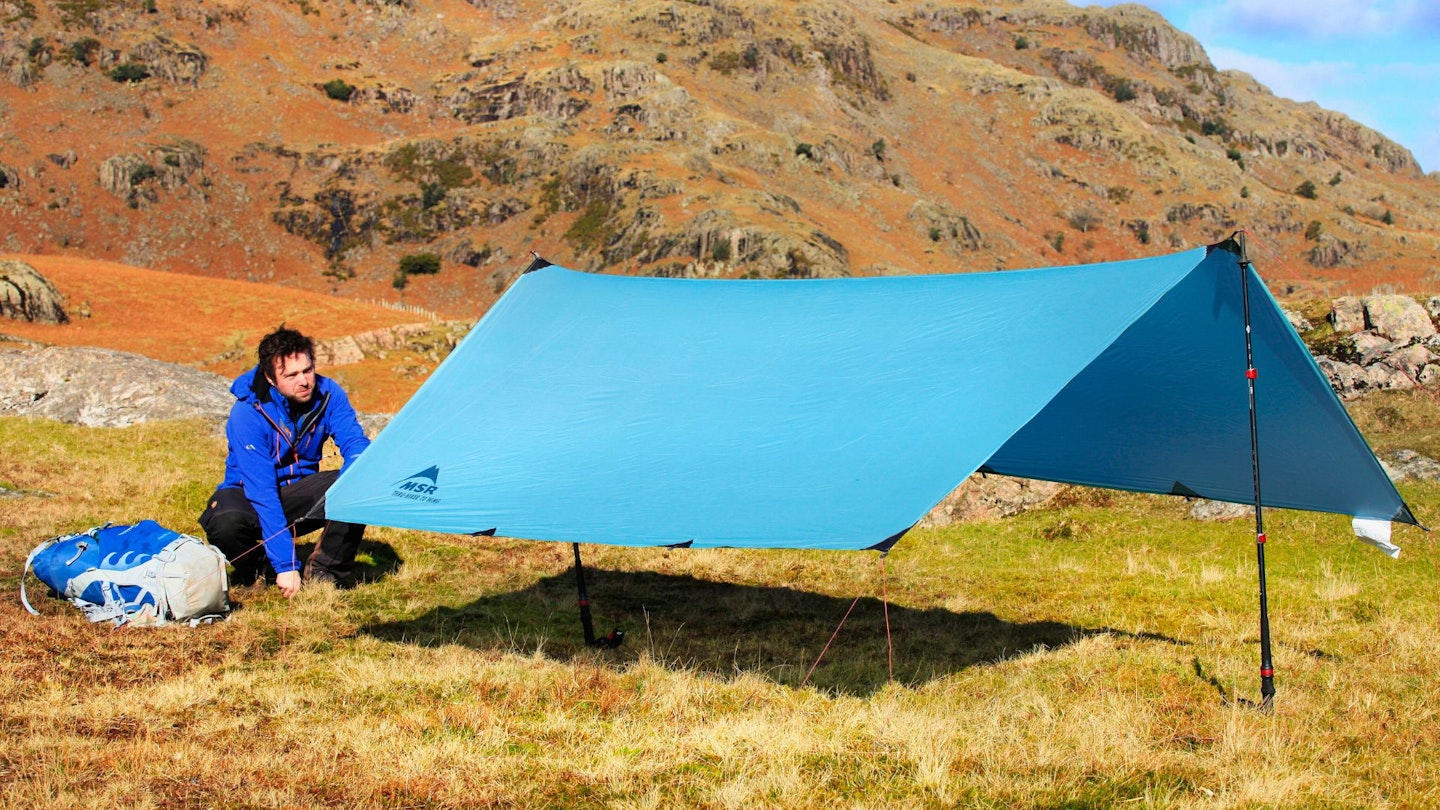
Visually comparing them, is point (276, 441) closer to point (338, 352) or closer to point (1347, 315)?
point (1347, 315)

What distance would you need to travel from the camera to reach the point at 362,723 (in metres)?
5.26

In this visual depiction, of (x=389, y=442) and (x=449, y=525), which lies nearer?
(x=449, y=525)

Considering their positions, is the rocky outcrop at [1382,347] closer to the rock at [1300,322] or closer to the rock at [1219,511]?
the rock at [1300,322]

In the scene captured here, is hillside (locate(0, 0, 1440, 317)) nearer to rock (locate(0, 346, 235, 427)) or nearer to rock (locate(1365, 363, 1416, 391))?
rock (locate(0, 346, 235, 427))

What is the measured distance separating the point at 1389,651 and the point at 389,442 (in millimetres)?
7009

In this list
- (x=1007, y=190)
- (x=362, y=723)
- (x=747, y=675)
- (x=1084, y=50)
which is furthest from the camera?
(x=1084, y=50)

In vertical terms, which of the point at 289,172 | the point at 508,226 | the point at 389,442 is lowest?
the point at 389,442

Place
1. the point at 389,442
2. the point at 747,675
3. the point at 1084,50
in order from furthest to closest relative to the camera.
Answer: the point at 1084,50
the point at 389,442
the point at 747,675

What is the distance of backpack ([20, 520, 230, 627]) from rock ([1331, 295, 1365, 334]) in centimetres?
1577

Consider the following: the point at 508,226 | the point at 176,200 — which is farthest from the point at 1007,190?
the point at 176,200

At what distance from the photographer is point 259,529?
787cm

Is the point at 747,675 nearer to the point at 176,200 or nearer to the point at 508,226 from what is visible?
the point at 508,226

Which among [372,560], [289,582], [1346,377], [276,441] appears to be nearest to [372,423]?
[372,560]

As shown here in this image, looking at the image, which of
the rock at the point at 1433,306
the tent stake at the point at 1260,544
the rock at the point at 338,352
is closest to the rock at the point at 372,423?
the tent stake at the point at 1260,544
